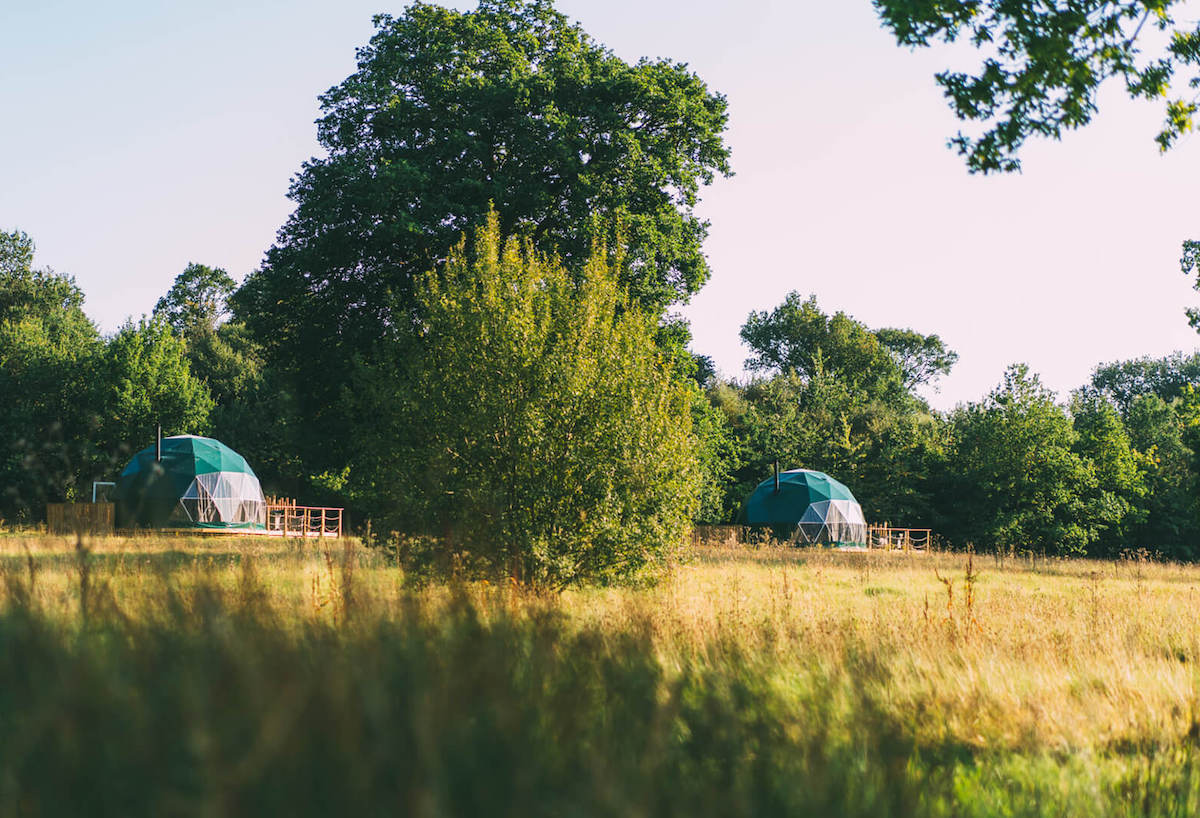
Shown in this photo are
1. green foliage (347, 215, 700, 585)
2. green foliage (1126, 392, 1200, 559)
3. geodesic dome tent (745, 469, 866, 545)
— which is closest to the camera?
green foliage (347, 215, 700, 585)

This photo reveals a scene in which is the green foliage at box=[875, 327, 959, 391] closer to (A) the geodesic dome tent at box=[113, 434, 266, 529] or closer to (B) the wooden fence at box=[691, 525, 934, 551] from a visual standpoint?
(B) the wooden fence at box=[691, 525, 934, 551]

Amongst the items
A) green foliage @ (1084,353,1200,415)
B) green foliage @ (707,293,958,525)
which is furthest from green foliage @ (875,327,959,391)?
green foliage @ (1084,353,1200,415)

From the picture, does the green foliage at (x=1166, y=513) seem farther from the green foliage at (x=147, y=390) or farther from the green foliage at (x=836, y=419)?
the green foliage at (x=147, y=390)

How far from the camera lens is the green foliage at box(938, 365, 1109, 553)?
45.6m

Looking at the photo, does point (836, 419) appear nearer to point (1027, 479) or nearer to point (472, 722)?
point (1027, 479)

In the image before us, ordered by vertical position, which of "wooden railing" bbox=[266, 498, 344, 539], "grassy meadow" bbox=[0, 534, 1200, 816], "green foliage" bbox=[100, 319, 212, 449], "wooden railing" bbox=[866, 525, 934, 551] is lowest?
"wooden railing" bbox=[266, 498, 344, 539]

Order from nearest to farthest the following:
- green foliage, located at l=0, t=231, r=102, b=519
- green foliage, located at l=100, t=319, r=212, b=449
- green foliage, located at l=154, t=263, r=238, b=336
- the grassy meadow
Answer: the grassy meadow < green foliage, located at l=0, t=231, r=102, b=519 < green foliage, located at l=100, t=319, r=212, b=449 < green foliage, located at l=154, t=263, r=238, b=336

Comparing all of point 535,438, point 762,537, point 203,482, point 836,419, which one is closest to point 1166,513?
point 836,419

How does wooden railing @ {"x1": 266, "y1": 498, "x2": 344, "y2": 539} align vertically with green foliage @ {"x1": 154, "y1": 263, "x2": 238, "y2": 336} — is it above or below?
below

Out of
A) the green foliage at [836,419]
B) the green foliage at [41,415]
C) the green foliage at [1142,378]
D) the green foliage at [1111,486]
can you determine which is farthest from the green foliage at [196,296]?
the green foliage at [1142,378]

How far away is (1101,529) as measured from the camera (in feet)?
155

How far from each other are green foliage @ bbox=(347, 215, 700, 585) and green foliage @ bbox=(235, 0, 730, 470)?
8.36 meters

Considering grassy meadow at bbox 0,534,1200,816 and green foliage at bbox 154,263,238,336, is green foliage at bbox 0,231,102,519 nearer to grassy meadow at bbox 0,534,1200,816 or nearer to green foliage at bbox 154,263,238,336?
green foliage at bbox 154,263,238,336

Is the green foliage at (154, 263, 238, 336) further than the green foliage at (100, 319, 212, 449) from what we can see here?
Yes
